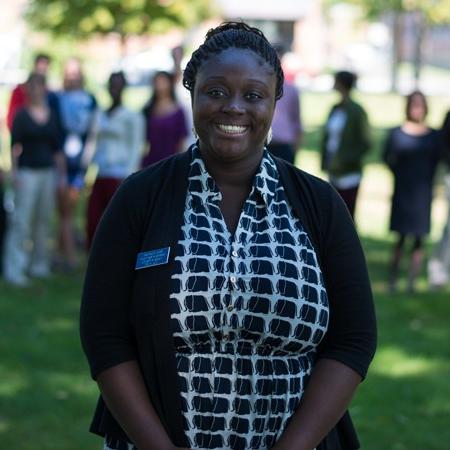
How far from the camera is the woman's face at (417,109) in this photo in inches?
444

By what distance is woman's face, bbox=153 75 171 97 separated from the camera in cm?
1089

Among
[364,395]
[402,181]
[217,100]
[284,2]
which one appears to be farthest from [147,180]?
[284,2]

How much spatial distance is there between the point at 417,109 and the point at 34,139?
3.59 meters

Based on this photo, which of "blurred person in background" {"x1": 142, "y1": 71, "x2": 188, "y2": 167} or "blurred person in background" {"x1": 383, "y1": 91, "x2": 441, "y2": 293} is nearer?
"blurred person in background" {"x1": 142, "y1": 71, "x2": 188, "y2": 167}

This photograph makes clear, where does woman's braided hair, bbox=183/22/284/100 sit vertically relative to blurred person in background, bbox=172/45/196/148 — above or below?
above

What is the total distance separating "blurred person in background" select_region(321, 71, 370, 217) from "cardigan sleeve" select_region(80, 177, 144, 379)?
8.88m

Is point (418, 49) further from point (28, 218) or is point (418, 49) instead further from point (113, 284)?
point (113, 284)

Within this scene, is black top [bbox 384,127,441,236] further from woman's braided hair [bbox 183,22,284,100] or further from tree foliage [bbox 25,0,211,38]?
tree foliage [bbox 25,0,211,38]

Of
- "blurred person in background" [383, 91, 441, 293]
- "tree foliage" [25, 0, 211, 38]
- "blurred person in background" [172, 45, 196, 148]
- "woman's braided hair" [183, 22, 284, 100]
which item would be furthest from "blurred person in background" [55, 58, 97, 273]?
"woman's braided hair" [183, 22, 284, 100]

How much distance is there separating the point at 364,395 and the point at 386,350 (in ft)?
4.21

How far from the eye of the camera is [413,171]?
11375 mm

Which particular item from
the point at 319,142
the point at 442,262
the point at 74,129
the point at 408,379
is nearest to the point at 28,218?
the point at 74,129

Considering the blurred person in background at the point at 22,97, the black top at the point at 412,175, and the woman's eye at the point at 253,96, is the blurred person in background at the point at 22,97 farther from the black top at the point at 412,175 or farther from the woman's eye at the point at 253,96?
the woman's eye at the point at 253,96

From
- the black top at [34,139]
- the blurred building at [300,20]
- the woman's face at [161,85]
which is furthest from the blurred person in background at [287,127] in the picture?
the blurred building at [300,20]
